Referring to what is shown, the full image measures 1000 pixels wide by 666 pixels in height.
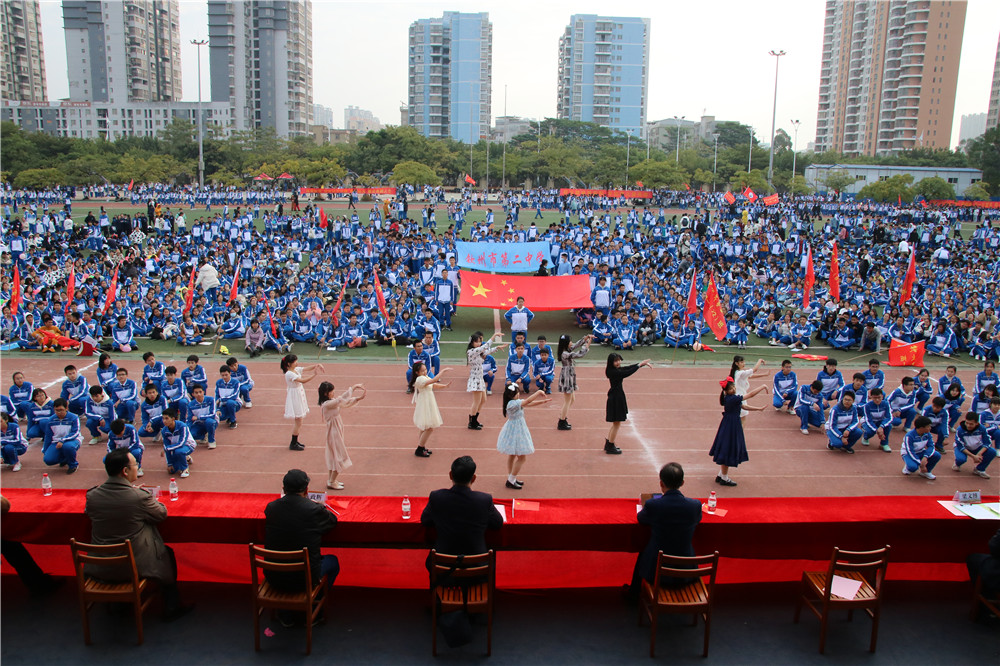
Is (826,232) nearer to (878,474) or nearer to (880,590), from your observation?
(878,474)

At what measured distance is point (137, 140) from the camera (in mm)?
75812

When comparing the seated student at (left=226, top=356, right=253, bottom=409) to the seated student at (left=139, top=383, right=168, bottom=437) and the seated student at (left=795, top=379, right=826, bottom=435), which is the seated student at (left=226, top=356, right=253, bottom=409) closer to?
the seated student at (left=139, top=383, right=168, bottom=437)

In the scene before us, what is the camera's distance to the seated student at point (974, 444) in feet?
31.4

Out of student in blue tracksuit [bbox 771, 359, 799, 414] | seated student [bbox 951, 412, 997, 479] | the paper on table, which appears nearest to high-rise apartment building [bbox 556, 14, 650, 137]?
student in blue tracksuit [bbox 771, 359, 799, 414]

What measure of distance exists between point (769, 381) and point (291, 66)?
109582mm

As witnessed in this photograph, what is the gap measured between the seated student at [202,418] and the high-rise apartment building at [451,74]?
11099 centimetres

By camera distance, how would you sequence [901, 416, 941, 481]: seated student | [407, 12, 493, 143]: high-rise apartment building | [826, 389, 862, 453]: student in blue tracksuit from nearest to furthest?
[901, 416, 941, 481]: seated student → [826, 389, 862, 453]: student in blue tracksuit → [407, 12, 493, 143]: high-rise apartment building

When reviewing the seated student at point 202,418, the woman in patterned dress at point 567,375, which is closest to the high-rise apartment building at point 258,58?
the seated student at point 202,418

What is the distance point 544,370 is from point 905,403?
5815 mm

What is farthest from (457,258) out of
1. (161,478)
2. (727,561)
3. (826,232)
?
(826,232)

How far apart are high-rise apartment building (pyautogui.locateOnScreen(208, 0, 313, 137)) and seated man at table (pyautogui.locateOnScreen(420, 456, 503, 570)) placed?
4251 inches

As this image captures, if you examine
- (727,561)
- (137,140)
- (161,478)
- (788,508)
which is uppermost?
(137,140)

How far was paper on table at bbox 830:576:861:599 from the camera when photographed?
5.01 m

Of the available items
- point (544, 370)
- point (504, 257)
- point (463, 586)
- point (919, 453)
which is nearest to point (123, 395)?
point (544, 370)
